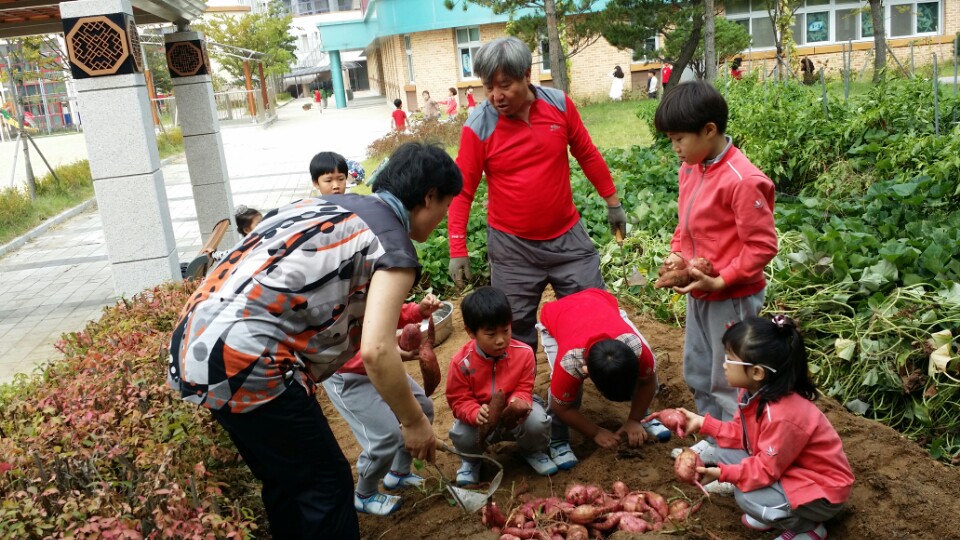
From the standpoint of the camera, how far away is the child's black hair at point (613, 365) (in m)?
3.25

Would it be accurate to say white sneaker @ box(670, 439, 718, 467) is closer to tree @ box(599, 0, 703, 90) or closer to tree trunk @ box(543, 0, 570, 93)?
tree trunk @ box(543, 0, 570, 93)

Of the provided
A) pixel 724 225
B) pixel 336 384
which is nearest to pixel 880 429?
pixel 724 225

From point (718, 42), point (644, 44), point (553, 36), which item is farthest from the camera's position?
point (644, 44)

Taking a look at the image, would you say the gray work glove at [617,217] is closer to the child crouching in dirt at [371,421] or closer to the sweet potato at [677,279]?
the sweet potato at [677,279]

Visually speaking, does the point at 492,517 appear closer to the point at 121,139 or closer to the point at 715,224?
the point at 715,224

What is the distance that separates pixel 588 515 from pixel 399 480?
3.37 ft

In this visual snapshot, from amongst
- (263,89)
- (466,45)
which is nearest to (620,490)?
(466,45)

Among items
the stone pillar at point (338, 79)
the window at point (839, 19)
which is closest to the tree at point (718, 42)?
the window at point (839, 19)

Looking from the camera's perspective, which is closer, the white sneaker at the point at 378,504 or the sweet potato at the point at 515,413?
the sweet potato at the point at 515,413

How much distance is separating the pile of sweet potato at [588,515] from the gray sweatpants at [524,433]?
35 cm

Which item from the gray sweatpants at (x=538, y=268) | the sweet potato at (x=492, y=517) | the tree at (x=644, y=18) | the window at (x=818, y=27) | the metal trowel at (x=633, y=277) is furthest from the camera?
the window at (x=818, y=27)

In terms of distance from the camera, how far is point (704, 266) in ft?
10.4

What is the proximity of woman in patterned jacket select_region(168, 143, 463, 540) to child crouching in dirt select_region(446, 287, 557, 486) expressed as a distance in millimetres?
848

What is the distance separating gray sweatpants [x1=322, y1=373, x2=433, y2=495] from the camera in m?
3.41
